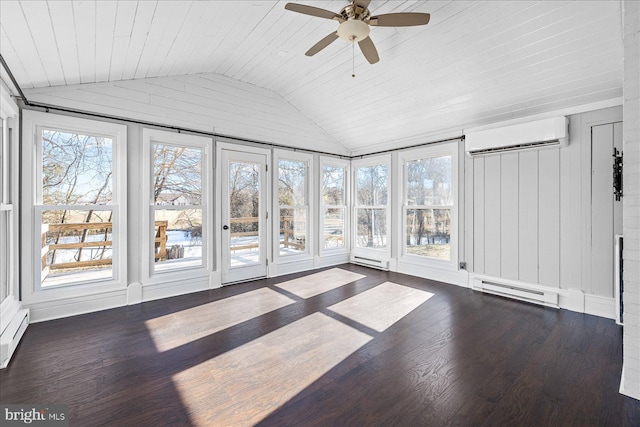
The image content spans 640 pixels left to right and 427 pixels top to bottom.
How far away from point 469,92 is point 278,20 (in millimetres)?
2402

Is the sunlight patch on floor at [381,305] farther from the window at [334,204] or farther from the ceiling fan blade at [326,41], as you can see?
the ceiling fan blade at [326,41]

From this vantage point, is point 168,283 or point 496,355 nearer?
point 496,355

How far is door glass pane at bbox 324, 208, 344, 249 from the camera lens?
5.85 meters

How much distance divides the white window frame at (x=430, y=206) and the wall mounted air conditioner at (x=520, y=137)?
40 cm

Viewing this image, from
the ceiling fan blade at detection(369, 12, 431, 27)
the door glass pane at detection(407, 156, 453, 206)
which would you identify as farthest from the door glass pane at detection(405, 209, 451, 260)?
the ceiling fan blade at detection(369, 12, 431, 27)

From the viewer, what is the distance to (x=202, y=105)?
13.6 ft

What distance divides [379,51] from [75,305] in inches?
175

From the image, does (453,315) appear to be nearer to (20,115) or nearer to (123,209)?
(123,209)

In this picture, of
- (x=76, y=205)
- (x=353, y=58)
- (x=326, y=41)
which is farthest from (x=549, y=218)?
(x=76, y=205)

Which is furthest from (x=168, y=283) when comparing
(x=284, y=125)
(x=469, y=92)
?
(x=469, y=92)

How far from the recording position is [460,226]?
4480mm

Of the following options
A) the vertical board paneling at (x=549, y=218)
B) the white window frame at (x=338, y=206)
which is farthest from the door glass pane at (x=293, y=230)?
the vertical board paneling at (x=549, y=218)

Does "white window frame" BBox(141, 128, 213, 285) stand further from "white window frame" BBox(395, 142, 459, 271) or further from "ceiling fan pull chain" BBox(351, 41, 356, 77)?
"white window frame" BBox(395, 142, 459, 271)

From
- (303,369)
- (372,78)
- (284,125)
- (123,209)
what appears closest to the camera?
(303,369)
